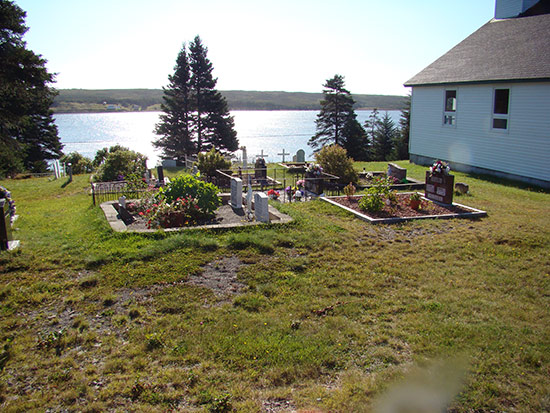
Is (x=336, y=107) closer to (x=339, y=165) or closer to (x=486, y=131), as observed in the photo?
(x=486, y=131)

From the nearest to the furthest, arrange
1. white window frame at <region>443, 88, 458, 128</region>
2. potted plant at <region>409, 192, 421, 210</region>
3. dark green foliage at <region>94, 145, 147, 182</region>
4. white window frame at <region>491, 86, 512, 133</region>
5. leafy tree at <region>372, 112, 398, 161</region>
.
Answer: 1. potted plant at <region>409, 192, 421, 210</region>
2. white window frame at <region>491, 86, 512, 133</region>
3. dark green foliage at <region>94, 145, 147, 182</region>
4. white window frame at <region>443, 88, 458, 128</region>
5. leafy tree at <region>372, 112, 398, 161</region>

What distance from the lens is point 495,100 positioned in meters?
19.2

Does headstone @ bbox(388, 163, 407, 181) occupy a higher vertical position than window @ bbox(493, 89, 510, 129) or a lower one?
lower

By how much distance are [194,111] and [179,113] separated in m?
1.76

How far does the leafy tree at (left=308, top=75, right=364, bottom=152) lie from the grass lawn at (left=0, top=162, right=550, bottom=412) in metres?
40.3

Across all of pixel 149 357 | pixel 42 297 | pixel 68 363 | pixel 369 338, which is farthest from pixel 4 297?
pixel 369 338

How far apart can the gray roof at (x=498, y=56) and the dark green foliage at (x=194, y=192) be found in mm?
13011

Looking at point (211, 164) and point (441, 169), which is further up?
point (441, 169)

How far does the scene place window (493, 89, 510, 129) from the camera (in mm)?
18381

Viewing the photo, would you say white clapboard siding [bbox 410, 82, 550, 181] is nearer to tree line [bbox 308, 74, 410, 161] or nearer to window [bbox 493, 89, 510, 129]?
window [bbox 493, 89, 510, 129]

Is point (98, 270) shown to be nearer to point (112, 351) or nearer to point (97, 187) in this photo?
point (112, 351)

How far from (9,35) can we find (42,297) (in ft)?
81.0

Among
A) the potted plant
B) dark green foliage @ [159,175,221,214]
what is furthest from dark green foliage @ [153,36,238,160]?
the potted plant

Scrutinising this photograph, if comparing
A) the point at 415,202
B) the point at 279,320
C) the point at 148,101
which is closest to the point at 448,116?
the point at 415,202
